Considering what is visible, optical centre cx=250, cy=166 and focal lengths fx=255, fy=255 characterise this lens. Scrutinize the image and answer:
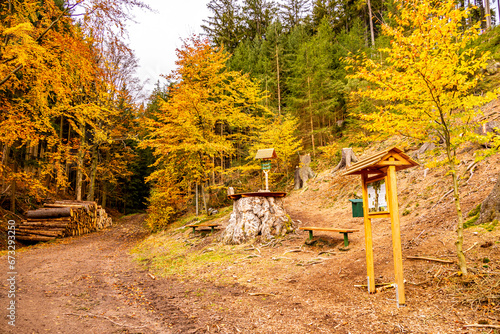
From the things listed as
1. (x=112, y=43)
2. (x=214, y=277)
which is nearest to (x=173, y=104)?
(x=112, y=43)

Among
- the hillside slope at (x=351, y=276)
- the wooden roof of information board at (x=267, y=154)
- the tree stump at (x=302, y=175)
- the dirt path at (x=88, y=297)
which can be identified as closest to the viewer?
the hillside slope at (x=351, y=276)

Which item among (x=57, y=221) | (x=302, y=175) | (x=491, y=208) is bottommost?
(x=57, y=221)

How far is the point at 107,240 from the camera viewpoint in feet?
41.9

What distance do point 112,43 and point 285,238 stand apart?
722 cm

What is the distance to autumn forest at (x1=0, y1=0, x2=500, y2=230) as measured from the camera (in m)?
4.45

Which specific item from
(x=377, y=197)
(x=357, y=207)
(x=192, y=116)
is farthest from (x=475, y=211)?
(x=192, y=116)

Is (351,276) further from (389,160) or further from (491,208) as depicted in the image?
(491,208)

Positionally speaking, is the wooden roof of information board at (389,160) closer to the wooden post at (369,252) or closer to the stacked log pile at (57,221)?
the wooden post at (369,252)

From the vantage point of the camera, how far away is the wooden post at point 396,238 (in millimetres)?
3633

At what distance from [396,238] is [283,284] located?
239 cm

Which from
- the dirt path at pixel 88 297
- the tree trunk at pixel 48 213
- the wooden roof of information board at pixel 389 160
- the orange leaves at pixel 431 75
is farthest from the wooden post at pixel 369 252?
the tree trunk at pixel 48 213

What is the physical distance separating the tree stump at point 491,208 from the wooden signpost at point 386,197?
2403mm

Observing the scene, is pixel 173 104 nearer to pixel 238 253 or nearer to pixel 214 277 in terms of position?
pixel 238 253

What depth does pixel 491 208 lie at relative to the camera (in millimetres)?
5145
